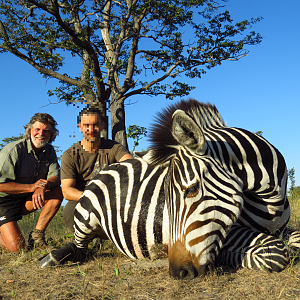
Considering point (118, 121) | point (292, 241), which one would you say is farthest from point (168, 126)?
point (118, 121)

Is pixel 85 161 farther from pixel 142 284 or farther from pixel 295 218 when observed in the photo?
pixel 295 218

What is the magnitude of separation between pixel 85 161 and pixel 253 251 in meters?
2.89

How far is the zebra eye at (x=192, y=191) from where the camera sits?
2.39 metres

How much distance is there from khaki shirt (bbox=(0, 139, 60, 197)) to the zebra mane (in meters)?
3.00

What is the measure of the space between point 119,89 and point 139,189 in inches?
416

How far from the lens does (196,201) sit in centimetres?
238

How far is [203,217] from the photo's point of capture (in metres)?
2.36

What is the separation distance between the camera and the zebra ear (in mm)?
2381

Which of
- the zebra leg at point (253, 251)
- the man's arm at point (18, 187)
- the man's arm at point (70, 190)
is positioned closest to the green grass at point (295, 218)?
the zebra leg at point (253, 251)

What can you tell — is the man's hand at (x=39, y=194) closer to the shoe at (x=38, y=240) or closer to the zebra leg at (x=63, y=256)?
the shoe at (x=38, y=240)

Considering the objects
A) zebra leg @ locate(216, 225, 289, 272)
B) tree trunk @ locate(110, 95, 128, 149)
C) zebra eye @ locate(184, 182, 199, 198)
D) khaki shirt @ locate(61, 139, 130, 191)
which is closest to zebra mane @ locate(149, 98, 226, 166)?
zebra eye @ locate(184, 182, 199, 198)

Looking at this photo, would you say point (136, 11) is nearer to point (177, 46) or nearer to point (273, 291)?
point (177, 46)

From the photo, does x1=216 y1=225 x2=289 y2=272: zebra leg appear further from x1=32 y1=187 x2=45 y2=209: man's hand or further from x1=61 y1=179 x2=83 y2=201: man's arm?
x1=32 y1=187 x2=45 y2=209: man's hand

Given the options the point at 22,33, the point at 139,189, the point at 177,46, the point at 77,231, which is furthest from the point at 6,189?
the point at 177,46
